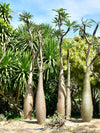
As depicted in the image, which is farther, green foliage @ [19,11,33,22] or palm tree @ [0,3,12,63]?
palm tree @ [0,3,12,63]

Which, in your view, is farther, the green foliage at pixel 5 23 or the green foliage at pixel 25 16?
the green foliage at pixel 5 23

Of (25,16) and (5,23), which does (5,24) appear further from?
(25,16)

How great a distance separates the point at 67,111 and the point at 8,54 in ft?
13.1

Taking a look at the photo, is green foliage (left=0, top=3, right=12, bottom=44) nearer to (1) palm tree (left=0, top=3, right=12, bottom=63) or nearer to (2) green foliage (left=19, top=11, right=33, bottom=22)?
(1) palm tree (left=0, top=3, right=12, bottom=63)

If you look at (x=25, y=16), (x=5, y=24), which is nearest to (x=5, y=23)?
(x=5, y=24)

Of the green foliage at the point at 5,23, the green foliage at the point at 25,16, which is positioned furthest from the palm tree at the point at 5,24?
the green foliage at the point at 25,16

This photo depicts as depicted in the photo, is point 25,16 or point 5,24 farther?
point 5,24

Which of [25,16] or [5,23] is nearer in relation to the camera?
[25,16]

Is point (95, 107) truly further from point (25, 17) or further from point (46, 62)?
point (25, 17)

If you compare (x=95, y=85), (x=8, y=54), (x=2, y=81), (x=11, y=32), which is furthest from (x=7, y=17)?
(x=95, y=85)

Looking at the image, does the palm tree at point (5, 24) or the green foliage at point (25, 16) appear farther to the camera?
the palm tree at point (5, 24)

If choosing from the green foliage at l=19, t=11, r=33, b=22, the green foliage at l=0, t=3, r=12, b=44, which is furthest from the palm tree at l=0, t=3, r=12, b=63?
the green foliage at l=19, t=11, r=33, b=22

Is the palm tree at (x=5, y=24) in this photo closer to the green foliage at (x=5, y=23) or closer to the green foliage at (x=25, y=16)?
the green foliage at (x=5, y=23)

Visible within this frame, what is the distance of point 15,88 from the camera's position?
9492 mm
